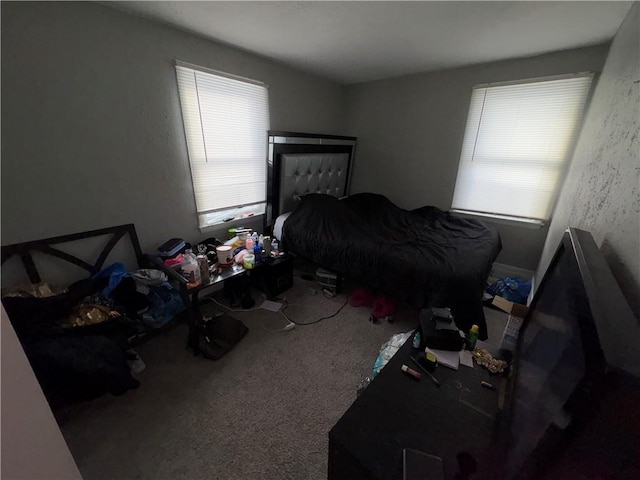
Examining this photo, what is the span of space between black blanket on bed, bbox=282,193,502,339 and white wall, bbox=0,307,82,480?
6.09 ft

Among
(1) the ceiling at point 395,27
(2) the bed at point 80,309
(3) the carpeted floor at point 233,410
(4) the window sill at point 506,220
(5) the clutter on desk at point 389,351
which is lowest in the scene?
(3) the carpeted floor at point 233,410

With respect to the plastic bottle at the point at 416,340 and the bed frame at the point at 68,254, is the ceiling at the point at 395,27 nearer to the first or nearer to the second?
the bed frame at the point at 68,254

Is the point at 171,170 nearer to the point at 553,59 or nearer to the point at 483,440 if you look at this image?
the point at 483,440

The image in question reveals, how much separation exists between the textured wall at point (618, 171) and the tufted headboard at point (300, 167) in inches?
90.5

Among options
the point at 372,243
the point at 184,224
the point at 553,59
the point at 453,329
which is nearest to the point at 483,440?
the point at 453,329

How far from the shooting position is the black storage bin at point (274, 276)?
2.40m

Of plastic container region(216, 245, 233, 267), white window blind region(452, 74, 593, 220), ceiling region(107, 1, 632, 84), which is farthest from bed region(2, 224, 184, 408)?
white window blind region(452, 74, 593, 220)

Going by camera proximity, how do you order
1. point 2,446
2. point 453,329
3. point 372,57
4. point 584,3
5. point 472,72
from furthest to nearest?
point 472,72
point 372,57
point 584,3
point 453,329
point 2,446

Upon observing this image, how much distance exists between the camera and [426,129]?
3043 mm

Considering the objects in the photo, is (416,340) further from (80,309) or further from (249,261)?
(80,309)

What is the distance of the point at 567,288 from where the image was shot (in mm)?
625

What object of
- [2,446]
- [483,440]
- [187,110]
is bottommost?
[483,440]

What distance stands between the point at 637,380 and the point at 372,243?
1.89 metres

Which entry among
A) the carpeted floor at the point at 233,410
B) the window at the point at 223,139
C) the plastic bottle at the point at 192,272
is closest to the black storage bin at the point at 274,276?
the carpeted floor at the point at 233,410
